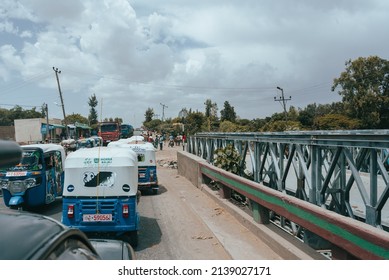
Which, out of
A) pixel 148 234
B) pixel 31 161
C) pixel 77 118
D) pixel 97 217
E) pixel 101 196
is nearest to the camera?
pixel 97 217

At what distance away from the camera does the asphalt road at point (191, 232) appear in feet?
23.8

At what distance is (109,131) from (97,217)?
41.0 m

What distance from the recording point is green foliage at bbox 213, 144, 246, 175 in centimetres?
1174

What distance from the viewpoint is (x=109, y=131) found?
48.0 m

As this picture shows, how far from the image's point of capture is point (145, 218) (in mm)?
10812

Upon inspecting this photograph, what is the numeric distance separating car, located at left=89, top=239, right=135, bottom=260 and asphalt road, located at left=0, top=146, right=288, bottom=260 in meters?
3.34

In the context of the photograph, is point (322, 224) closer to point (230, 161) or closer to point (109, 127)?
point (230, 161)

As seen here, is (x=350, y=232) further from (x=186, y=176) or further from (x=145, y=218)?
(x=186, y=176)

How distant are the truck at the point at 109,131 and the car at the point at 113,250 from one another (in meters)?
44.4

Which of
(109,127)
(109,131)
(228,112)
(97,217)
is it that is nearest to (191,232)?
(97,217)

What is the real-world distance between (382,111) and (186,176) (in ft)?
144

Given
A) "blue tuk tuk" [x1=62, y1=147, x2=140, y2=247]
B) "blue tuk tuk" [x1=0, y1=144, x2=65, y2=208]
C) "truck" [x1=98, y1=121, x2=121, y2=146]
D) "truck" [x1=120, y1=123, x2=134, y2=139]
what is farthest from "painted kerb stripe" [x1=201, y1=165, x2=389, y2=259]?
"truck" [x1=120, y1=123, x2=134, y2=139]

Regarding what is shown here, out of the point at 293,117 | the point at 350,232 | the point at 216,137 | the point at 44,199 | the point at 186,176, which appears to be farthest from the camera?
the point at 293,117

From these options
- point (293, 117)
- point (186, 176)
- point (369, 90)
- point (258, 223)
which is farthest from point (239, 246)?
point (293, 117)
